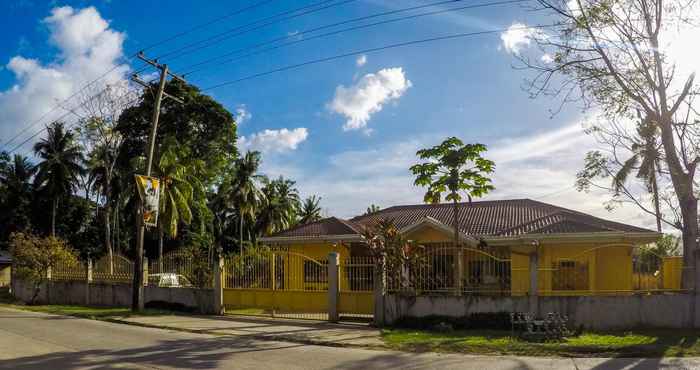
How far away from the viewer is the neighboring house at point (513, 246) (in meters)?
15.6

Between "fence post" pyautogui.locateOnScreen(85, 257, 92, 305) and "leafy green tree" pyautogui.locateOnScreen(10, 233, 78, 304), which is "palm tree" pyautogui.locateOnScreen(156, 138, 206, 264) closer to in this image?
"fence post" pyautogui.locateOnScreen(85, 257, 92, 305)

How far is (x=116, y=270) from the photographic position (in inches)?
950

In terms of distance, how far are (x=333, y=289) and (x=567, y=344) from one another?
674 centimetres

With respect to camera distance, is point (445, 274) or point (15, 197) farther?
point (15, 197)

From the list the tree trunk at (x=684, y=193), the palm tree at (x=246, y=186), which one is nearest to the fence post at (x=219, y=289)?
the tree trunk at (x=684, y=193)

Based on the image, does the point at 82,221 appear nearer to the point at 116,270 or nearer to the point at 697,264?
the point at 116,270

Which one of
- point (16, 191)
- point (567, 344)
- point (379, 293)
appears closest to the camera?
point (567, 344)

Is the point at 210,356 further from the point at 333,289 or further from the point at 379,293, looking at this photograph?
the point at 333,289

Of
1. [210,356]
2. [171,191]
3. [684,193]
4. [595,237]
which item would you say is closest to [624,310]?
[684,193]

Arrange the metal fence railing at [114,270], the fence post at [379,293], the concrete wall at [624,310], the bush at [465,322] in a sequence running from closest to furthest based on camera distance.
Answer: the concrete wall at [624,310]
the bush at [465,322]
the fence post at [379,293]
the metal fence railing at [114,270]

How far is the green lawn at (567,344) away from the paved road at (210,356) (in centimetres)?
65

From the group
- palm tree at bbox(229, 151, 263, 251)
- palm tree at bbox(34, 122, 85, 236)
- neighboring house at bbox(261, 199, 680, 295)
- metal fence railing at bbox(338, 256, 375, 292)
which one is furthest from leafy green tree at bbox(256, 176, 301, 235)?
metal fence railing at bbox(338, 256, 375, 292)

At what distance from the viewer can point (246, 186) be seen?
48.2 metres

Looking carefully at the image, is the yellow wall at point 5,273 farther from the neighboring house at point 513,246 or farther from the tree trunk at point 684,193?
the tree trunk at point 684,193
